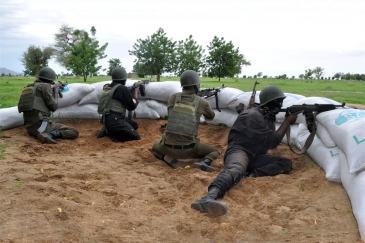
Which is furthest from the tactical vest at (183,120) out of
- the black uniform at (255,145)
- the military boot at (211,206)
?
the military boot at (211,206)

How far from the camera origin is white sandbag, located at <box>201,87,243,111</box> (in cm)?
635

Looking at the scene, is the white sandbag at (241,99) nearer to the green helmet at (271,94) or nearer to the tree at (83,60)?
the green helmet at (271,94)

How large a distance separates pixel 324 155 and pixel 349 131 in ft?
1.91

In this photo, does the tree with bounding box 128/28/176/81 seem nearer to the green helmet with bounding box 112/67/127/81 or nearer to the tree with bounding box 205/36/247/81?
the tree with bounding box 205/36/247/81

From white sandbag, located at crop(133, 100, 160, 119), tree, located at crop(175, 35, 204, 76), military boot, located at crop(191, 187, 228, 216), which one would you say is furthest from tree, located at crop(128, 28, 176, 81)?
military boot, located at crop(191, 187, 228, 216)

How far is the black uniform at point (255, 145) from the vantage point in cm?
399

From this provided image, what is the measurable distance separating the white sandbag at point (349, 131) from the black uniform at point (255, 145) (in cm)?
55

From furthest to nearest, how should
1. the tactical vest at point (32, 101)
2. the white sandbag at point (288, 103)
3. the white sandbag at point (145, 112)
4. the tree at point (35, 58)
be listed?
the tree at point (35, 58) → the white sandbag at point (145, 112) → the tactical vest at point (32, 101) → the white sandbag at point (288, 103)

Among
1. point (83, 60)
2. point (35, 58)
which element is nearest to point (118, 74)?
point (83, 60)

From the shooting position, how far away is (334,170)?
3822 mm

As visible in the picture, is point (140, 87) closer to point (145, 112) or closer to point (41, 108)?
point (145, 112)

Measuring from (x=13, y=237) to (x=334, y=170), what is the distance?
285 centimetres

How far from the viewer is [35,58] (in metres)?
43.3

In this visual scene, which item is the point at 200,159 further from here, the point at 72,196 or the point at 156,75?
the point at 156,75
